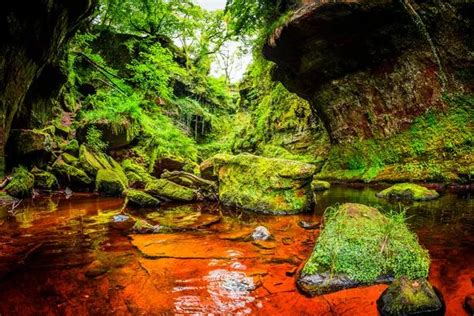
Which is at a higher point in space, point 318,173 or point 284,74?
point 284,74

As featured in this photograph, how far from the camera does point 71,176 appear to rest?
9.05m

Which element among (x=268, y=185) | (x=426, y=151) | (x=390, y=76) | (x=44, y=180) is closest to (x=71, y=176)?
(x=44, y=180)

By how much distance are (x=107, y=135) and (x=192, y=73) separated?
13.0m

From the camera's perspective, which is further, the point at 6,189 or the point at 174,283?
the point at 6,189

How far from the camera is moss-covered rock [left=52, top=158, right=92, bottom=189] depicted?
9.00 metres

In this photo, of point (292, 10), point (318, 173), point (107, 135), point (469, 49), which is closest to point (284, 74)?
point (292, 10)

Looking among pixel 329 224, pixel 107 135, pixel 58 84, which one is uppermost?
pixel 58 84

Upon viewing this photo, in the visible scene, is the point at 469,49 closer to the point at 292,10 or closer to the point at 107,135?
the point at 292,10

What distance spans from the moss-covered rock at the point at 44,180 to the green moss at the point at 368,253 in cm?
803

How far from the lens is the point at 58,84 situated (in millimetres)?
9930

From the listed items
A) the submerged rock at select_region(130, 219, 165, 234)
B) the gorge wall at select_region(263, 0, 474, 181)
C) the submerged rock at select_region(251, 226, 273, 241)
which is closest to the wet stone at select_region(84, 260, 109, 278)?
the submerged rock at select_region(130, 219, 165, 234)

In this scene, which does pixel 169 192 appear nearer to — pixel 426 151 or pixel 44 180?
pixel 44 180

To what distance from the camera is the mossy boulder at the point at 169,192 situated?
279 inches

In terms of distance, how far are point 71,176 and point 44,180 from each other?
0.72 metres
